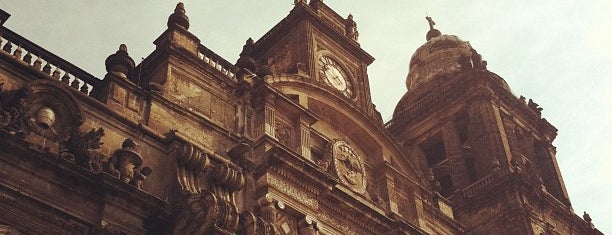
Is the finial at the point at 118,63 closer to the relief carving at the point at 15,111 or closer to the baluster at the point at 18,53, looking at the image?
the baluster at the point at 18,53

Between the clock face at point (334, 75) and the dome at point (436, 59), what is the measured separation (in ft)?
34.2

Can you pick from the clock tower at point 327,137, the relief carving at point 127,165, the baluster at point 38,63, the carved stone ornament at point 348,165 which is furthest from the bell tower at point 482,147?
the baluster at point 38,63

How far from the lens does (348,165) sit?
19812 millimetres

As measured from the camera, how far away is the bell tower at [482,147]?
2542cm

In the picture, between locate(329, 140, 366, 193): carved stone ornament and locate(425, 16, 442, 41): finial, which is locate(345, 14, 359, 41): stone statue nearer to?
locate(329, 140, 366, 193): carved stone ornament

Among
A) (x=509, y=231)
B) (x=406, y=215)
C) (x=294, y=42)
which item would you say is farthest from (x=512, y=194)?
(x=294, y=42)

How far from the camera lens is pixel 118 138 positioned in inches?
569

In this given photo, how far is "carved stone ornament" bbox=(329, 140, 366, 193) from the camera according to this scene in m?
19.4

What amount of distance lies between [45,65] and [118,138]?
1768mm

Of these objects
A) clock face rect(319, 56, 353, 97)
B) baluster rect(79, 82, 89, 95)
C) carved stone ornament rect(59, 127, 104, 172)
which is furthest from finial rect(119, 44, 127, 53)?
clock face rect(319, 56, 353, 97)

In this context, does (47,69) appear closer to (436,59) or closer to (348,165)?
(348,165)

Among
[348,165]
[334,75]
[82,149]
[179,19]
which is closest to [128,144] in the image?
[82,149]

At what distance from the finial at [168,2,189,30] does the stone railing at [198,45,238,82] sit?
634 millimetres

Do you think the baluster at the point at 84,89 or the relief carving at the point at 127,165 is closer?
the relief carving at the point at 127,165
